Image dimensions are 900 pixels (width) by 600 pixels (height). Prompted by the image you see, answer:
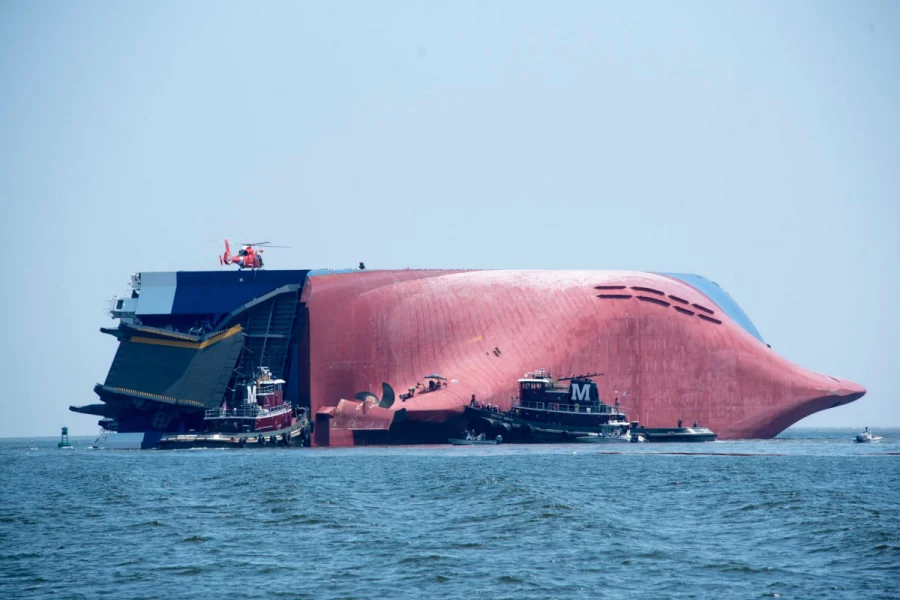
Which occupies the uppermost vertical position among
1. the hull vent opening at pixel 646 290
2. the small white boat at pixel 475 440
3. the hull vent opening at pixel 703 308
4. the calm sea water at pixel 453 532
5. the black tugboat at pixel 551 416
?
the hull vent opening at pixel 646 290

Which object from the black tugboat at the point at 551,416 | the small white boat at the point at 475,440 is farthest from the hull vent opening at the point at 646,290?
the small white boat at the point at 475,440

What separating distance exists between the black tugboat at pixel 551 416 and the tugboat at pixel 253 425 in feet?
38.6

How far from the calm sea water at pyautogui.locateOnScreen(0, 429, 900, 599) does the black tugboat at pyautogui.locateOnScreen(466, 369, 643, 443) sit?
72.3ft

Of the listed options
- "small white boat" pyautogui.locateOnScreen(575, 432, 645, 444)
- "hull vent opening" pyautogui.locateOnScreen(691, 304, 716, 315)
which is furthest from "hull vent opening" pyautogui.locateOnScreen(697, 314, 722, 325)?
"small white boat" pyautogui.locateOnScreen(575, 432, 645, 444)

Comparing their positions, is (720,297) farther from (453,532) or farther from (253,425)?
(453,532)

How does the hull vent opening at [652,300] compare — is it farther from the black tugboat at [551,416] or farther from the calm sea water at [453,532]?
the calm sea water at [453,532]

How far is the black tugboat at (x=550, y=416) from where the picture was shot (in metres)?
77.0

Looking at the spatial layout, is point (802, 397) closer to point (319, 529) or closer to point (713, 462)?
point (713, 462)

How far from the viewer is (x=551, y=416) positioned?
77125 mm

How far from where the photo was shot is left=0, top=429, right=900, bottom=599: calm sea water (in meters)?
25.5

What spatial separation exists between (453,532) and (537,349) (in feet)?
175

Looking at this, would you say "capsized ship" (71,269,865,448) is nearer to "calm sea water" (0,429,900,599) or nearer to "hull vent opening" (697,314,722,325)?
"hull vent opening" (697,314,722,325)

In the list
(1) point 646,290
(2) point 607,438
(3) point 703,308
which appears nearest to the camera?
(2) point 607,438

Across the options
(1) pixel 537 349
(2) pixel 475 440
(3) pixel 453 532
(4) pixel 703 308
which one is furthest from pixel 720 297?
(3) pixel 453 532
